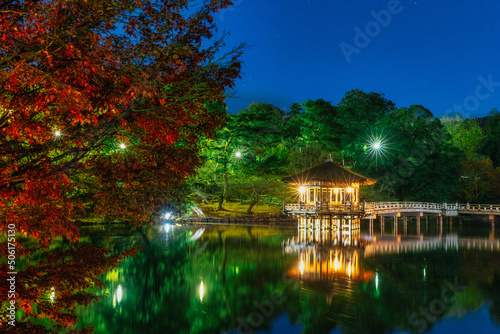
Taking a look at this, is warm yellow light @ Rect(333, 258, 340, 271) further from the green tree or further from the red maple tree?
the green tree

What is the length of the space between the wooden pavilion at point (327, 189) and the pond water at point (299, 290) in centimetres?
605

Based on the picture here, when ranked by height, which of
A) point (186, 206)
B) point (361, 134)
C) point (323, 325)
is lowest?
point (323, 325)

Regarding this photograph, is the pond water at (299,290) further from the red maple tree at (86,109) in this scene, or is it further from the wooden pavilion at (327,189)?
the wooden pavilion at (327,189)

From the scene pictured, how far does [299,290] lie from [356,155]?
31164 millimetres

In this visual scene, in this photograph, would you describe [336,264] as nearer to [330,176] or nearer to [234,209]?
[330,176]

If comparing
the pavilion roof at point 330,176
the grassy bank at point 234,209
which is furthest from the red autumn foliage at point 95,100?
the grassy bank at point 234,209

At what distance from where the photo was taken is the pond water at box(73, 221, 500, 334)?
977cm

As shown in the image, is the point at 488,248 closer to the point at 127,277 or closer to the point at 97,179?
the point at 127,277

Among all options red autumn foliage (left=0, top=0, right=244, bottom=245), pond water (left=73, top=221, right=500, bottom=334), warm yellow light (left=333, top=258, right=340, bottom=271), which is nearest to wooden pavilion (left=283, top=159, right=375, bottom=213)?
pond water (left=73, top=221, right=500, bottom=334)

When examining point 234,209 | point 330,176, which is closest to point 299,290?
point 330,176

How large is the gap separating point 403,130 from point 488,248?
67.4ft

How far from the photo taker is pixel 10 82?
432 centimetres

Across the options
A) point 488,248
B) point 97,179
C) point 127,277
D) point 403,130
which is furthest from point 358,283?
point 403,130

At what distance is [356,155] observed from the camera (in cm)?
4181
